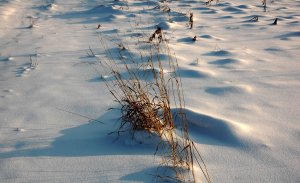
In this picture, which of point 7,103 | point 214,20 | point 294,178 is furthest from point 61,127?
point 214,20

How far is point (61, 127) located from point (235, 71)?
160 centimetres

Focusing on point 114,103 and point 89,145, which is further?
point 114,103

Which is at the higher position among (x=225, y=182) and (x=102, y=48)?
(x=102, y=48)

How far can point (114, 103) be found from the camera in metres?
2.35

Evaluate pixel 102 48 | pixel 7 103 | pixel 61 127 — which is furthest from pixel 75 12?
pixel 61 127

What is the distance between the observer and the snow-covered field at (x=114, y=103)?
1.66 metres

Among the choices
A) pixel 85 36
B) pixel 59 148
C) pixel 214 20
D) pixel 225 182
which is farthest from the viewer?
pixel 214 20

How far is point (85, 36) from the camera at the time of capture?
13.6 feet

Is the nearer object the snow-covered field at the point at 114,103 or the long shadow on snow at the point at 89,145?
the snow-covered field at the point at 114,103

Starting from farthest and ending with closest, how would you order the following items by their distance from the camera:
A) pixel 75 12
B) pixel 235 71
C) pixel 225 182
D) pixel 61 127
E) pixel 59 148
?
pixel 75 12
pixel 235 71
pixel 61 127
pixel 59 148
pixel 225 182

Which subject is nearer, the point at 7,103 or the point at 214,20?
the point at 7,103

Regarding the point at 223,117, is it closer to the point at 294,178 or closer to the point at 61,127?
the point at 294,178

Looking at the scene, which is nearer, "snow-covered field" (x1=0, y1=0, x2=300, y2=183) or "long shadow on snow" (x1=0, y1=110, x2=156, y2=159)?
"snow-covered field" (x1=0, y1=0, x2=300, y2=183)

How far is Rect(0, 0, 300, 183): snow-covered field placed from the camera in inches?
65.4
